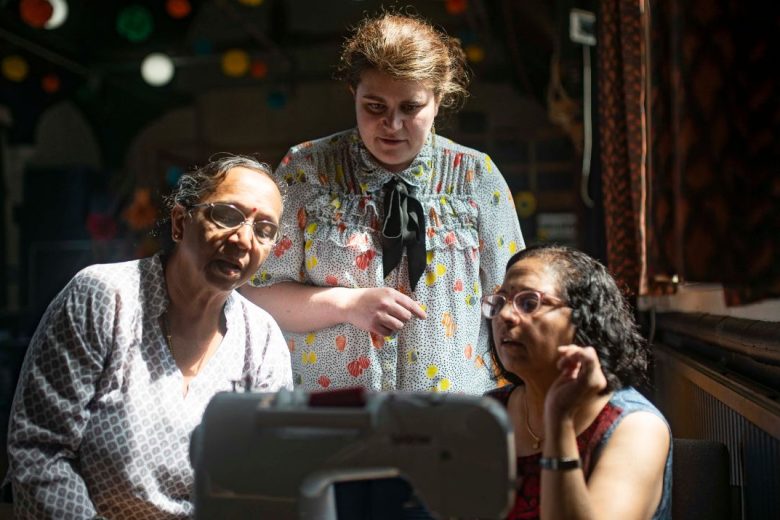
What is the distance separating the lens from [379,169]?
6.78ft

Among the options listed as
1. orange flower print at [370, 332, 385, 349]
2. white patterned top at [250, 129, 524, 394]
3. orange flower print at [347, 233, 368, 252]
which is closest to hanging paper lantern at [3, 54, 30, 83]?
white patterned top at [250, 129, 524, 394]

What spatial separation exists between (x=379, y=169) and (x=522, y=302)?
2.10 ft

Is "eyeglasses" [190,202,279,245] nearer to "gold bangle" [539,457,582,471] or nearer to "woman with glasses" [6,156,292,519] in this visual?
"woman with glasses" [6,156,292,519]

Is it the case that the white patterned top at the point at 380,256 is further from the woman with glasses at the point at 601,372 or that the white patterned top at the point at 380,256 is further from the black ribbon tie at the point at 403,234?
the woman with glasses at the point at 601,372

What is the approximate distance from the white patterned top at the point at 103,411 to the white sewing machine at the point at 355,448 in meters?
0.57

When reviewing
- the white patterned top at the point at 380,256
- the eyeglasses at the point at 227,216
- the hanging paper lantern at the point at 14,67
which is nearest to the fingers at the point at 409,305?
the white patterned top at the point at 380,256

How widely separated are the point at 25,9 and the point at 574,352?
3.79 m

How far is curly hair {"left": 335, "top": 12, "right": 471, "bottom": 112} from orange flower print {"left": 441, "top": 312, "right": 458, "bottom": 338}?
0.53m

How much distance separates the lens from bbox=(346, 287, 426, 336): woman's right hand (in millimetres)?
1871

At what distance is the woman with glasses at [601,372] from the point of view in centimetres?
147

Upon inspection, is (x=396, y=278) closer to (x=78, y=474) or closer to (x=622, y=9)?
(x=78, y=474)

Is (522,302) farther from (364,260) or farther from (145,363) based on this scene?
(145,363)

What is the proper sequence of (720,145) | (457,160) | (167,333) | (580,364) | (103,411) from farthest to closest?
(457,160) < (167,333) < (103,411) < (580,364) < (720,145)

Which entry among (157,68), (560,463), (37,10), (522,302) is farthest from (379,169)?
(157,68)
